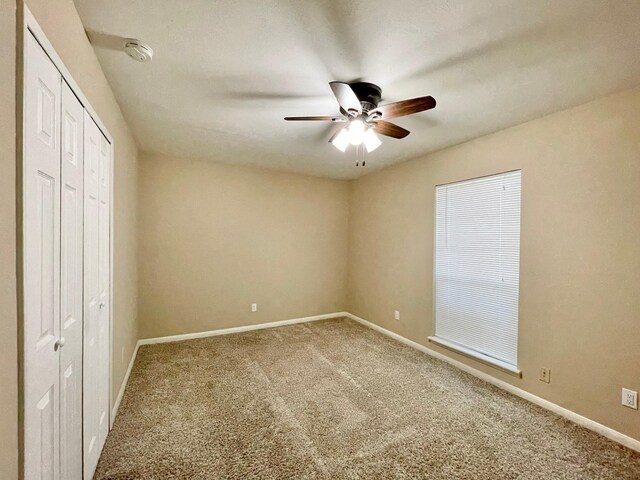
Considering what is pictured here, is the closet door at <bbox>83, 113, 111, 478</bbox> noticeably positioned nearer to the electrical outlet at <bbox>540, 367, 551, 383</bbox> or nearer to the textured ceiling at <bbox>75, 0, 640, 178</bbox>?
the textured ceiling at <bbox>75, 0, 640, 178</bbox>

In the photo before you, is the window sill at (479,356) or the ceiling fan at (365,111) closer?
the ceiling fan at (365,111)

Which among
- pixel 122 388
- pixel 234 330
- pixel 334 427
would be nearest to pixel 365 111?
pixel 334 427

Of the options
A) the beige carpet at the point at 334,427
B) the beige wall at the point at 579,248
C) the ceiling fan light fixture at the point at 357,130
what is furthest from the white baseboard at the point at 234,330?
the ceiling fan light fixture at the point at 357,130

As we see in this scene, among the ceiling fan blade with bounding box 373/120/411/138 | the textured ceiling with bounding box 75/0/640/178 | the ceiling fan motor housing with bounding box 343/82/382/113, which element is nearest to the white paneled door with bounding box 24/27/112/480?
the textured ceiling with bounding box 75/0/640/178

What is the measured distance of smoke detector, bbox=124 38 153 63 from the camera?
1616 mm

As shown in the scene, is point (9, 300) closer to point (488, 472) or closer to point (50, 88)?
point (50, 88)

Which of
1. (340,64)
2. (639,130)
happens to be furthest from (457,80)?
(639,130)

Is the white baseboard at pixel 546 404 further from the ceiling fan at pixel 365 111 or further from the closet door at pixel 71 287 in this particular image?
the closet door at pixel 71 287

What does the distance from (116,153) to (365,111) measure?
1981 mm

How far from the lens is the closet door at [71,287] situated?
128 cm

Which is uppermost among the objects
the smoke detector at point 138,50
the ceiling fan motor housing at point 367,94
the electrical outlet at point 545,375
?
the smoke detector at point 138,50

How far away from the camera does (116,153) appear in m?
2.34

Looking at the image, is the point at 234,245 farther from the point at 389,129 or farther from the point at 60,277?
the point at 60,277

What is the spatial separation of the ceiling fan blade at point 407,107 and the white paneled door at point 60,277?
1.70 metres
